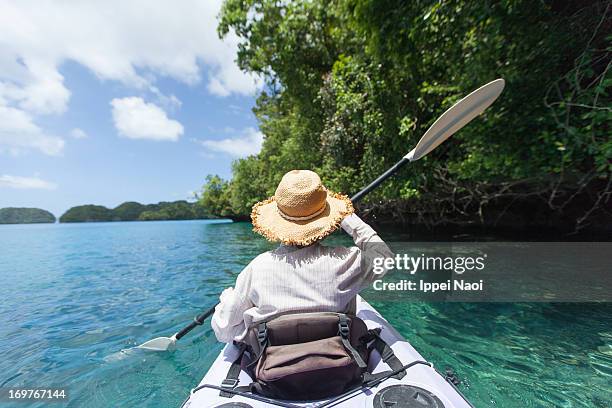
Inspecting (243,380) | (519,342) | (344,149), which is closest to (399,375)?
(243,380)

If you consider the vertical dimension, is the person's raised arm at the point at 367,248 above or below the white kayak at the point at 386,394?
above

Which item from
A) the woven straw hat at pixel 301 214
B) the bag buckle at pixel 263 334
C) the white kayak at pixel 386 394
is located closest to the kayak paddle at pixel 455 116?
the woven straw hat at pixel 301 214

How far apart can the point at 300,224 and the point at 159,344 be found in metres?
2.69

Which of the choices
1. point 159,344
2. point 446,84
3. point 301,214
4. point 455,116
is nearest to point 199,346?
point 159,344

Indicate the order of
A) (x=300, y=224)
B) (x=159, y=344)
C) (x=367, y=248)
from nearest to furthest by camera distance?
1. (x=300, y=224)
2. (x=367, y=248)
3. (x=159, y=344)

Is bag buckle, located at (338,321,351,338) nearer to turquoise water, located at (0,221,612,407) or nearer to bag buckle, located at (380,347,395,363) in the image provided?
bag buckle, located at (380,347,395,363)

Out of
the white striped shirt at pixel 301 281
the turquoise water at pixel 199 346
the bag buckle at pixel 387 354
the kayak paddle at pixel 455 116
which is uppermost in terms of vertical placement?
the kayak paddle at pixel 455 116

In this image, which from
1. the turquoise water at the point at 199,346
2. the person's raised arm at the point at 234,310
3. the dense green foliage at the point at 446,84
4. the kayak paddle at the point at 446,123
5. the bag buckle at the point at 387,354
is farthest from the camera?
the dense green foliage at the point at 446,84

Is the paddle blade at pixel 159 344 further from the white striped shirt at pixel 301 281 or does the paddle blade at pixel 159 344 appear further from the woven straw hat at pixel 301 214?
the woven straw hat at pixel 301 214

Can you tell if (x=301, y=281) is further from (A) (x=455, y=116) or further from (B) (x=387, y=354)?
(A) (x=455, y=116)

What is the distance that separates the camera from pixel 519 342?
9.84ft

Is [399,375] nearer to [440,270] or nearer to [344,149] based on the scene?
[440,270]

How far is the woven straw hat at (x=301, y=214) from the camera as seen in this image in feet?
5.09

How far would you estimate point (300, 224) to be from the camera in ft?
5.31
